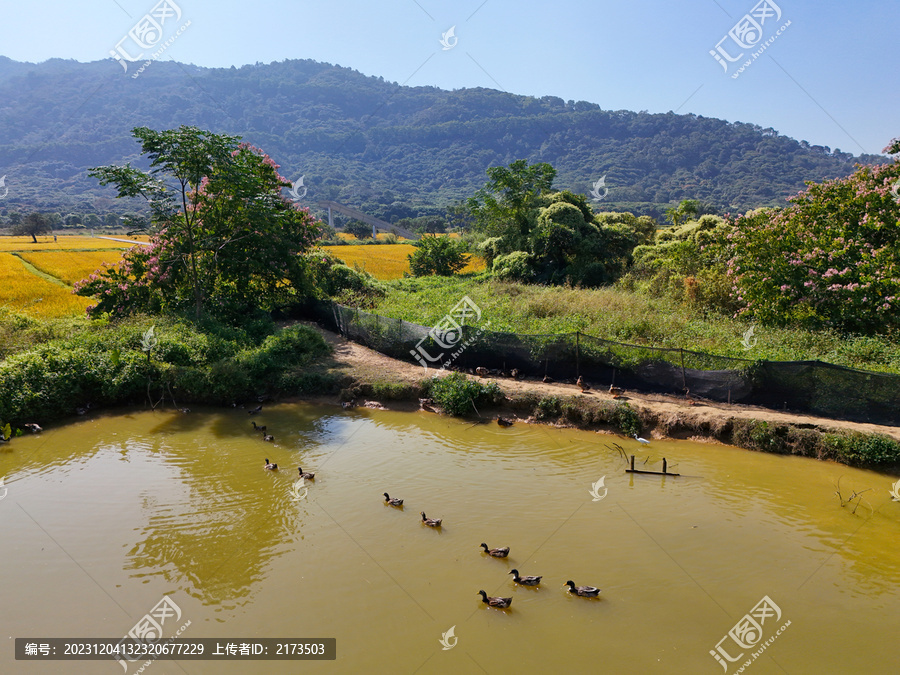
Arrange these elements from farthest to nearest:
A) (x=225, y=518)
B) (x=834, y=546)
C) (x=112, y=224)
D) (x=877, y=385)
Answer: (x=112, y=224) < (x=877, y=385) < (x=225, y=518) < (x=834, y=546)

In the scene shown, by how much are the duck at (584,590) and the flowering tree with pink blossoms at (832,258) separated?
12.0 m

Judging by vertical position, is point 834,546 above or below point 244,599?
above

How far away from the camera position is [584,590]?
6223 millimetres

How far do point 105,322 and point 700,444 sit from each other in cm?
1729

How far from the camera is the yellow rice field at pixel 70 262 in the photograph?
2605 centimetres

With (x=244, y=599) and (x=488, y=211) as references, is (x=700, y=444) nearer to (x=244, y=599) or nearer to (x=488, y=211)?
(x=244, y=599)

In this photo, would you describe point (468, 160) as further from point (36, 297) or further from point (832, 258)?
point (832, 258)

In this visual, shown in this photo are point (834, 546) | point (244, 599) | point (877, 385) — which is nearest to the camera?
point (244, 599)

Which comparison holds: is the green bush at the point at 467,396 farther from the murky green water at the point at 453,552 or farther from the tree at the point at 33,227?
the tree at the point at 33,227

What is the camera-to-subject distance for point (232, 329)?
16094 mm

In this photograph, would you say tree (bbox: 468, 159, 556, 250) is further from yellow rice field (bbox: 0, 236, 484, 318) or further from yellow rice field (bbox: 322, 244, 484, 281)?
yellow rice field (bbox: 0, 236, 484, 318)

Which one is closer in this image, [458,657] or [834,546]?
[458,657]

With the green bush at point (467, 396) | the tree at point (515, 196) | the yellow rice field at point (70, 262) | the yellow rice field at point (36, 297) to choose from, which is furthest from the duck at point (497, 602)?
the yellow rice field at point (70, 262)

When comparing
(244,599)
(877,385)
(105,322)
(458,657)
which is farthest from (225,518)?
(877,385)
